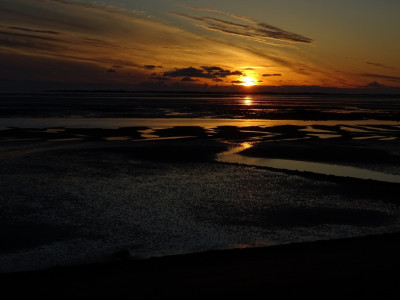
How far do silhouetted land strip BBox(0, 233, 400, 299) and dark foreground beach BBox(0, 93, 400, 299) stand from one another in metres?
0.03

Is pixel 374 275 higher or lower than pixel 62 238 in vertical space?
higher

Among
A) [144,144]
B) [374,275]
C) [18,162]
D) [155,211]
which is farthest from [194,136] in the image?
[374,275]

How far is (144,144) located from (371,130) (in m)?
21.8

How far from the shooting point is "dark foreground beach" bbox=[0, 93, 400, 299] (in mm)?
7398

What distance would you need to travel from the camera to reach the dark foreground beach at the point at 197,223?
740 cm

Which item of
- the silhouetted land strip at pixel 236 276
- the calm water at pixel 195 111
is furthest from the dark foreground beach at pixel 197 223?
the calm water at pixel 195 111

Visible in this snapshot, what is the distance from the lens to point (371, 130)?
39.5 metres

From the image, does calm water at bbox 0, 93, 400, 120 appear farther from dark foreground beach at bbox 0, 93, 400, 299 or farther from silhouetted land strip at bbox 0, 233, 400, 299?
silhouetted land strip at bbox 0, 233, 400, 299

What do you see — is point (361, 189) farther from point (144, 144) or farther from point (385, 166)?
point (144, 144)

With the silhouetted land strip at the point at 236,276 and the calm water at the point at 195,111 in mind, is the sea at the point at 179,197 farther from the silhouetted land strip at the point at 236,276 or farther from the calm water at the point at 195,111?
the calm water at the point at 195,111

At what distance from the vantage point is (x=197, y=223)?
11680 mm

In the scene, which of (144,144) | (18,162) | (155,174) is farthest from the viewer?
(144,144)

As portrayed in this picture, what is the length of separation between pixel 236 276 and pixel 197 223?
4.07 metres

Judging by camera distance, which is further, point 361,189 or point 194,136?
point 194,136
